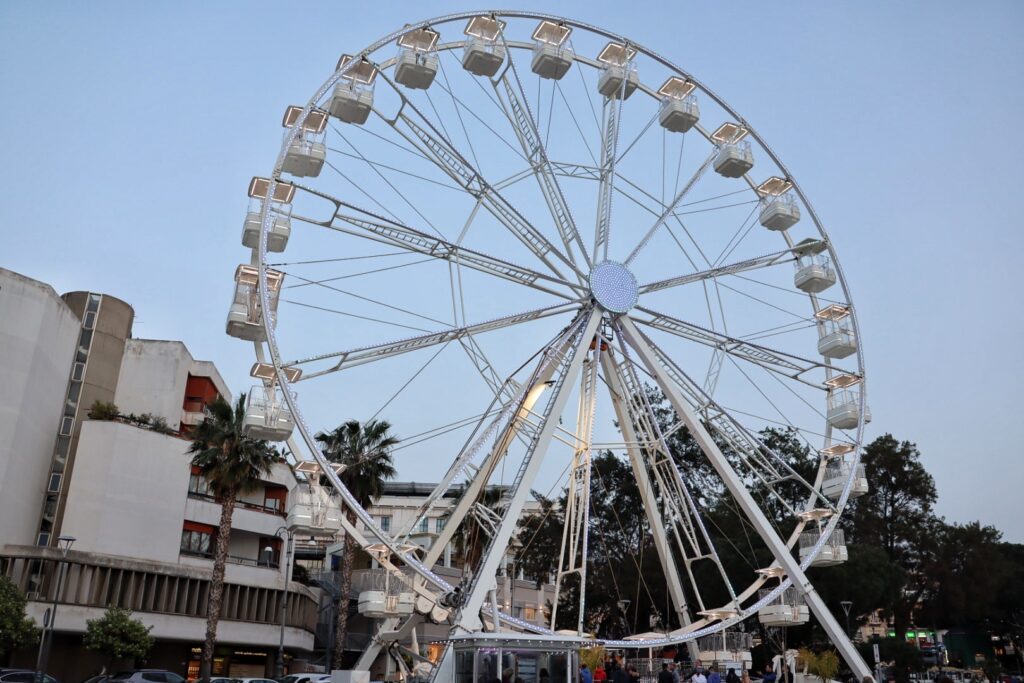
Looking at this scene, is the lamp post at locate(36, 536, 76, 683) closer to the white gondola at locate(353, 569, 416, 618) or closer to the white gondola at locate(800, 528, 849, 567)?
the white gondola at locate(353, 569, 416, 618)

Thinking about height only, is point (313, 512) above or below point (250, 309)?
below

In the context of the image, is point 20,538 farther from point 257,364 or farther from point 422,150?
point 422,150

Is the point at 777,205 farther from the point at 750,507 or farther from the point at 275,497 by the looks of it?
the point at 275,497

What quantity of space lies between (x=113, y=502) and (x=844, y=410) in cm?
3124

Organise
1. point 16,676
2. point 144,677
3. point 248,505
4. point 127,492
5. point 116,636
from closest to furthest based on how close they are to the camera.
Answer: point 16,676 → point 144,677 → point 116,636 → point 127,492 → point 248,505

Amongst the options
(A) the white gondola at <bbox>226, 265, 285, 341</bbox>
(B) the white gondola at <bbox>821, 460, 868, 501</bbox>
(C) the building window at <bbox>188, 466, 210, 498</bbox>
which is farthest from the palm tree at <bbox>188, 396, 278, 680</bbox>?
(B) the white gondola at <bbox>821, 460, 868, 501</bbox>

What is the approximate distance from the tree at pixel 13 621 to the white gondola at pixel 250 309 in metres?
16.5

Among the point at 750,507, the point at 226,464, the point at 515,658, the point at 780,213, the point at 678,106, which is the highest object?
the point at 678,106

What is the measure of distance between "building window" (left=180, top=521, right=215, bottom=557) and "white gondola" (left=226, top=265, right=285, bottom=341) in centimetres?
2570

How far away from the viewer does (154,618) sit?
137 feet

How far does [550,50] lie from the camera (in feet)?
94.3

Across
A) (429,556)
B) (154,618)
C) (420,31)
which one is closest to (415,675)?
(429,556)

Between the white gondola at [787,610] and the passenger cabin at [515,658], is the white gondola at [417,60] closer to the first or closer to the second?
the passenger cabin at [515,658]

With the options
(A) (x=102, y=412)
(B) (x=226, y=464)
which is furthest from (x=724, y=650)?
(A) (x=102, y=412)
